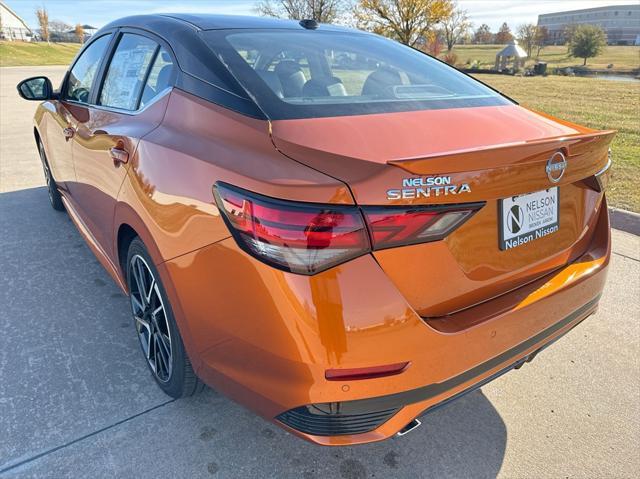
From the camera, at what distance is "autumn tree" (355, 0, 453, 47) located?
45938mm

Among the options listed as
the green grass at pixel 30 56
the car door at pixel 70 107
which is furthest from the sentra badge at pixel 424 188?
the green grass at pixel 30 56

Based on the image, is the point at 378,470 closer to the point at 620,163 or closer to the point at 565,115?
the point at 620,163

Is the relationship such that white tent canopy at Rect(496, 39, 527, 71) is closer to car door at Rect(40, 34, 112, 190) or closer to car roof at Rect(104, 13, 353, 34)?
car door at Rect(40, 34, 112, 190)

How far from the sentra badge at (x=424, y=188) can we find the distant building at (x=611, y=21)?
467 feet

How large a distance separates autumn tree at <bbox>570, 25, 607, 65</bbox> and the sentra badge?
77884 mm

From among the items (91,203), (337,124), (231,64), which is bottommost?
(91,203)

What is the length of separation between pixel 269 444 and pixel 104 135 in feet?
5.53

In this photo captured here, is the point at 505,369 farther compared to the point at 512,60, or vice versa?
the point at 512,60

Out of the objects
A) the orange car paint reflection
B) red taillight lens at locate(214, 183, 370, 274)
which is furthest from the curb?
red taillight lens at locate(214, 183, 370, 274)

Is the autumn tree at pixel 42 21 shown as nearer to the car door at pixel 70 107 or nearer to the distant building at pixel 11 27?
the distant building at pixel 11 27

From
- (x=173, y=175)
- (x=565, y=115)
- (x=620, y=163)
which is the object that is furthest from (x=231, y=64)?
(x=565, y=115)

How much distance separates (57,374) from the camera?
2451mm

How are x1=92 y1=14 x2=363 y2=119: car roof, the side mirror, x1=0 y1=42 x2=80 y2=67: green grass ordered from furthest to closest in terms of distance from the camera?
x1=0 y1=42 x2=80 y2=67: green grass
the side mirror
x1=92 y1=14 x2=363 y2=119: car roof

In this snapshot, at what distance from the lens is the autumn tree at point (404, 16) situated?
45938 mm
